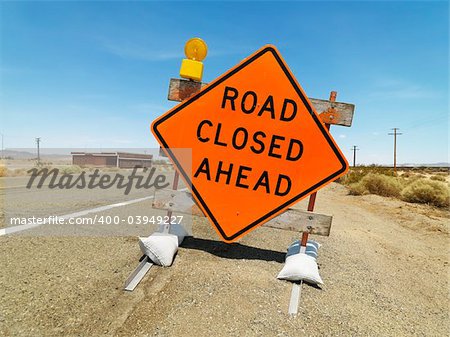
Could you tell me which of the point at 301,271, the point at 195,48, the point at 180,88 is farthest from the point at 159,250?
the point at 195,48

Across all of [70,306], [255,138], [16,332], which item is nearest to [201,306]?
[70,306]

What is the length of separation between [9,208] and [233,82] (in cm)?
547

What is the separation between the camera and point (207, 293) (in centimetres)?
240

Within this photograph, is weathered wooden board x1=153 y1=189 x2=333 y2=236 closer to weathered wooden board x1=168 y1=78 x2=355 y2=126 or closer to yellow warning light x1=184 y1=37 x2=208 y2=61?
weathered wooden board x1=168 y1=78 x2=355 y2=126

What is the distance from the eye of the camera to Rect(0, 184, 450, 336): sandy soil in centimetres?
199

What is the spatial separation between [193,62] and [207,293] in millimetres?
2495

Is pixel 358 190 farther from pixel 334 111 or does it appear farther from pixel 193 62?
pixel 193 62

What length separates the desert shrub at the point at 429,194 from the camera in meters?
11.0

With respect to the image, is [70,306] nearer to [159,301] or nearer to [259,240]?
[159,301]

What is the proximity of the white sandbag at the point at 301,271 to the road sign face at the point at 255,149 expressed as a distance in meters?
0.53

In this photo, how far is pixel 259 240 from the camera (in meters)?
4.08

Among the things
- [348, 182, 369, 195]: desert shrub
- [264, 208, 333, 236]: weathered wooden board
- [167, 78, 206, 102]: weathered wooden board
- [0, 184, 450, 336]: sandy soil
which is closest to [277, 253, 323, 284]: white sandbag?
[0, 184, 450, 336]: sandy soil

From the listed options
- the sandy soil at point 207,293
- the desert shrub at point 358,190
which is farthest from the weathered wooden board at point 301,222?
the desert shrub at point 358,190

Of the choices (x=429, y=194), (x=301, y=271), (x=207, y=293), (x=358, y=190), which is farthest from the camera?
(x=358, y=190)
